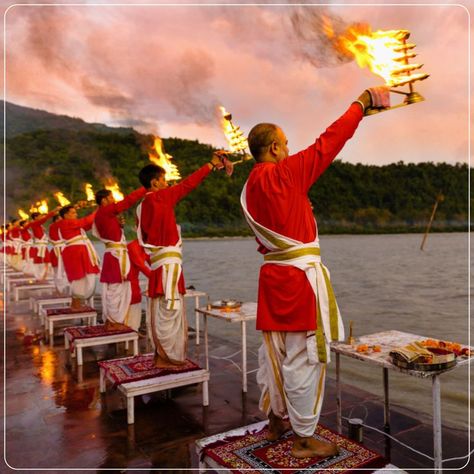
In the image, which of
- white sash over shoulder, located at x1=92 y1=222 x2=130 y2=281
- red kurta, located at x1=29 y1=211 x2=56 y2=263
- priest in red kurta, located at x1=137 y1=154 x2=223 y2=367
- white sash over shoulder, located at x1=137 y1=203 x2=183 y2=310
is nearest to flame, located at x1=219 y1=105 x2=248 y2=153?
priest in red kurta, located at x1=137 y1=154 x2=223 y2=367

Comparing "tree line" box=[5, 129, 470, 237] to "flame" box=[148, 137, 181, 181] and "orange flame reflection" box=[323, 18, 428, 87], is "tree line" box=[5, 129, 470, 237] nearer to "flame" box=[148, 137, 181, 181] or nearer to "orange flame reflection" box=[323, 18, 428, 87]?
"flame" box=[148, 137, 181, 181]

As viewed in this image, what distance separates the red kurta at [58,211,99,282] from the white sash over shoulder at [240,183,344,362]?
6.17 m

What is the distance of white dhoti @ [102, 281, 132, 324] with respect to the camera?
22.1ft

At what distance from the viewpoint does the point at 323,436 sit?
326 centimetres

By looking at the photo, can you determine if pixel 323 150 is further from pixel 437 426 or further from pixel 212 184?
pixel 212 184

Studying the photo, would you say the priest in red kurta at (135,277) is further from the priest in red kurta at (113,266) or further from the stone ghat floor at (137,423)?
the stone ghat floor at (137,423)

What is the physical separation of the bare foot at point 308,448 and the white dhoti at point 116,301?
4366 millimetres

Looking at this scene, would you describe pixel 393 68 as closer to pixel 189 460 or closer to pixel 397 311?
pixel 189 460

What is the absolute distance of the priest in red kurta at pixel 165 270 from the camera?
15.4 ft

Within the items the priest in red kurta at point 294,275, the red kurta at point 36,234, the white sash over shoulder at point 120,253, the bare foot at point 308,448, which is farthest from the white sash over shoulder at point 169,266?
the red kurta at point 36,234

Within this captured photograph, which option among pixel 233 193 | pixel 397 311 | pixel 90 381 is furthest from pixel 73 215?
pixel 233 193

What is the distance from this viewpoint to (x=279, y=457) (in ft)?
9.50

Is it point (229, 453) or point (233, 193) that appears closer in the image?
point (229, 453)

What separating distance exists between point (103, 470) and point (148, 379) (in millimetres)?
1063
